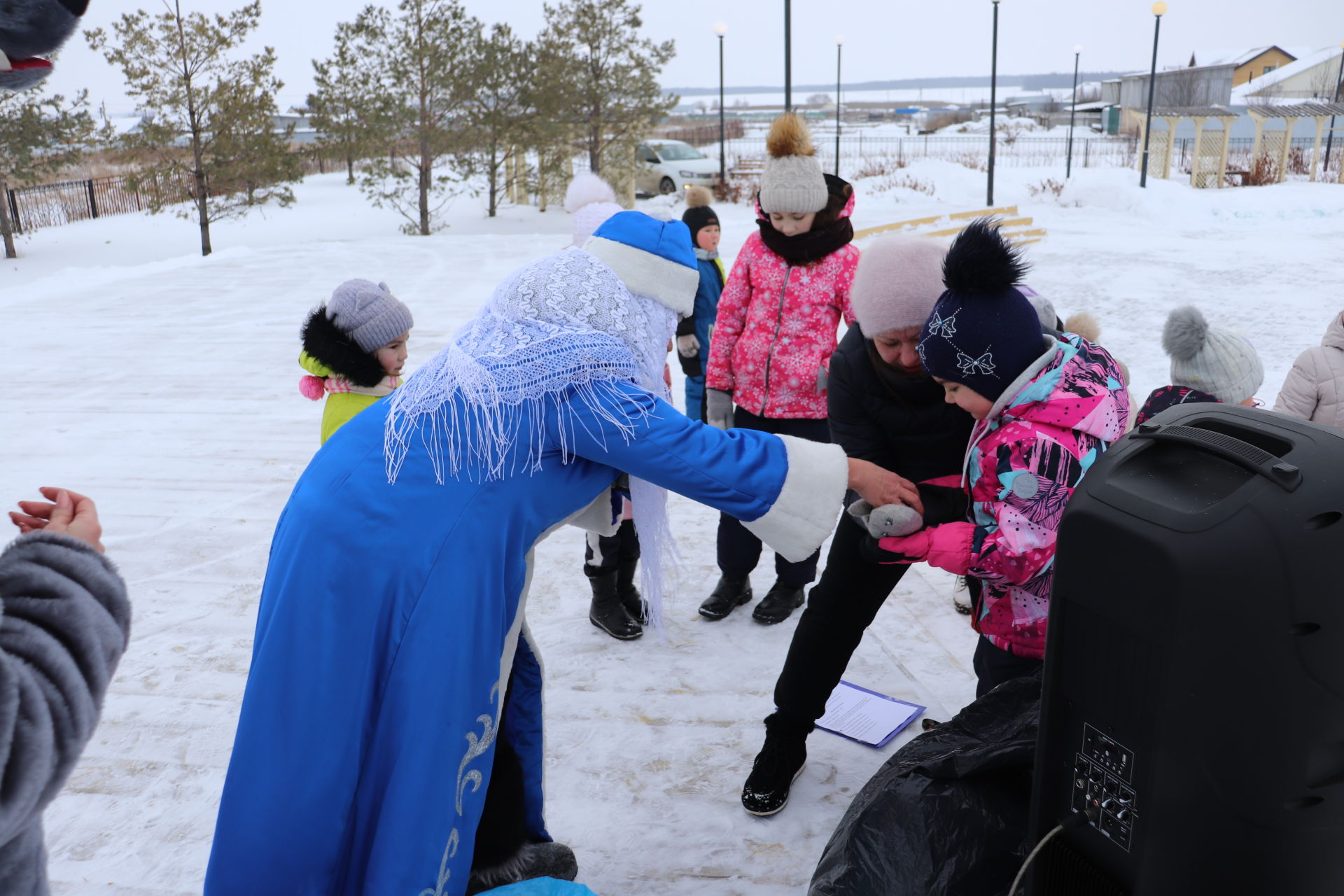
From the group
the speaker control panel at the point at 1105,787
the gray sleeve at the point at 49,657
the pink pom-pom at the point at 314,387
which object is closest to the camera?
the gray sleeve at the point at 49,657

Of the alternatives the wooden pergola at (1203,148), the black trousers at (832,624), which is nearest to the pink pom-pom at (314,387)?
the black trousers at (832,624)

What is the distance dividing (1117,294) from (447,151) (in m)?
13.9

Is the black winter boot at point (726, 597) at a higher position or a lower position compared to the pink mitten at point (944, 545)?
lower

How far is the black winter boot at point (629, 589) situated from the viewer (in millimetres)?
3668

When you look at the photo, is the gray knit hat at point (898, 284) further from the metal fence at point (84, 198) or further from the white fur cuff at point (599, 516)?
the metal fence at point (84, 198)

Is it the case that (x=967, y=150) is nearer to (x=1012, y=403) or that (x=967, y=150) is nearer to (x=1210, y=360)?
(x=1210, y=360)

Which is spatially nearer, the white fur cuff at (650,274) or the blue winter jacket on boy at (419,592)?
the blue winter jacket on boy at (419,592)

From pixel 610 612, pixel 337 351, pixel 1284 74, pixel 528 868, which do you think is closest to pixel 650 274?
pixel 528 868

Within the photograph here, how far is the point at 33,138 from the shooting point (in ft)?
58.3

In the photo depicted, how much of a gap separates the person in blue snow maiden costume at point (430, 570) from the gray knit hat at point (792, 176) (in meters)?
1.78

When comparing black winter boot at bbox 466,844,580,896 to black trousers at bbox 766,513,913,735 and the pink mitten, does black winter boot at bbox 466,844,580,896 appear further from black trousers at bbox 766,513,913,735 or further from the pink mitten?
the pink mitten

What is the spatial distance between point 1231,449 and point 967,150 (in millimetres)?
34150

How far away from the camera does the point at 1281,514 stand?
1150 mm

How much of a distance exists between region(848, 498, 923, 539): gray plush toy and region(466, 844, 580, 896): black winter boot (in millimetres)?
989
